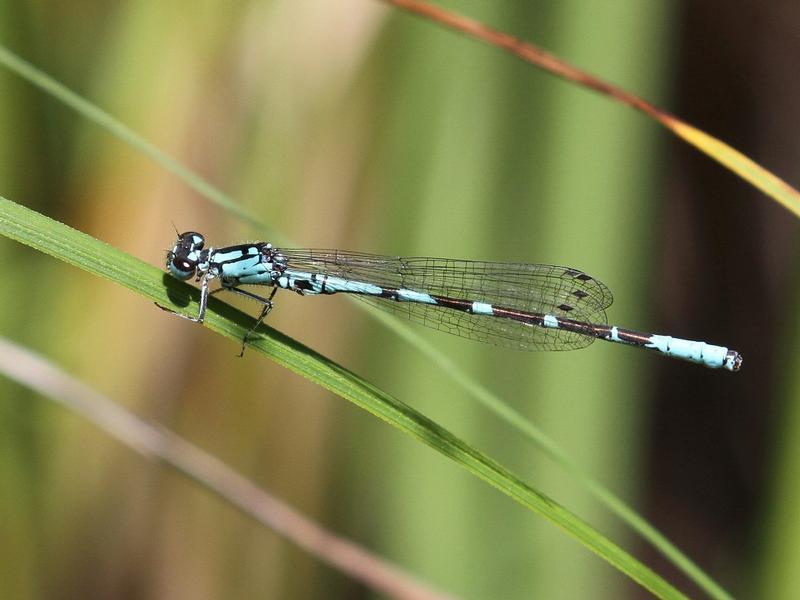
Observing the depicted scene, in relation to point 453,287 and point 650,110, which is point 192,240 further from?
point 650,110

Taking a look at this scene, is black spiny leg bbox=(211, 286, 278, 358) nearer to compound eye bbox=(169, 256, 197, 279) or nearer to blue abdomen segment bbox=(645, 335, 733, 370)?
compound eye bbox=(169, 256, 197, 279)

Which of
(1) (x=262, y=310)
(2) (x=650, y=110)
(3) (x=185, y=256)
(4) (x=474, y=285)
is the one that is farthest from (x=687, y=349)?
(3) (x=185, y=256)

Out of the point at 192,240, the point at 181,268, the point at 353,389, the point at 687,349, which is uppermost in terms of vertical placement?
the point at 687,349

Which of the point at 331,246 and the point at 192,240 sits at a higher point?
the point at 331,246

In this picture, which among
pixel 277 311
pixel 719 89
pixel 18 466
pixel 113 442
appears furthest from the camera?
pixel 719 89

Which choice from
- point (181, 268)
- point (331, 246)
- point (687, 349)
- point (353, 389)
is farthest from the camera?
point (331, 246)

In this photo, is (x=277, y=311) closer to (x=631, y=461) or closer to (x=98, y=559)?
(x=98, y=559)

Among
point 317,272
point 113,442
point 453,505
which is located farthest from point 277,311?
point 453,505

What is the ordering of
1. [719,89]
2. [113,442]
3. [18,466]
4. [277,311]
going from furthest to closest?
[719,89] < [277,311] < [113,442] < [18,466]
